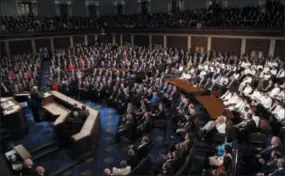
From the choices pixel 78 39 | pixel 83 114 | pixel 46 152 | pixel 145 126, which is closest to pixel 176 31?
pixel 78 39

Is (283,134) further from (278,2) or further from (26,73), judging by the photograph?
(278,2)

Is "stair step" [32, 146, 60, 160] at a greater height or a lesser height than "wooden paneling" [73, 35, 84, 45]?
lesser

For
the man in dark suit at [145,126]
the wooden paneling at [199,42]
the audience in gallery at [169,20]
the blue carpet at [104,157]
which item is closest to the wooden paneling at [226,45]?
the wooden paneling at [199,42]

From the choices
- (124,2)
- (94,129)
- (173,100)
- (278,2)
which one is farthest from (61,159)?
(124,2)

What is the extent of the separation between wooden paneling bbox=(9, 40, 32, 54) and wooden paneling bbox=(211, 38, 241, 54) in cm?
1606

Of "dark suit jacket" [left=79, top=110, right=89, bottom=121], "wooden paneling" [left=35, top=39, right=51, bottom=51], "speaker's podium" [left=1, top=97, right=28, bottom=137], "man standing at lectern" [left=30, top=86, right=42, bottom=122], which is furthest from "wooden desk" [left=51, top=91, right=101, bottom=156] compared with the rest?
"wooden paneling" [left=35, top=39, right=51, bottom=51]

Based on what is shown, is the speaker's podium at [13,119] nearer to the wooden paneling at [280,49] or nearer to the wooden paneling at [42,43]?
the wooden paneling at [42,43]

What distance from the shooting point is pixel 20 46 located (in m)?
19.9

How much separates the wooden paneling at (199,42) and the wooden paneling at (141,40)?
4933mm

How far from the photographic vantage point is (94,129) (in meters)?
7.20

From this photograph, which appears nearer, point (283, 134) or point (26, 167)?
point (26, 167)

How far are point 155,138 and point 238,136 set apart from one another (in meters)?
2.69

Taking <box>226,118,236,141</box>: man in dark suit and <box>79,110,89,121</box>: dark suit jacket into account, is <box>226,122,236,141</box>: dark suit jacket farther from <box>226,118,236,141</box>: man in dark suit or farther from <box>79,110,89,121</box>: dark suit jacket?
<box>79,110,89,121</box>: dark suit jacket

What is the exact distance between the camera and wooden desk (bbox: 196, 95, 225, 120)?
7.69m
